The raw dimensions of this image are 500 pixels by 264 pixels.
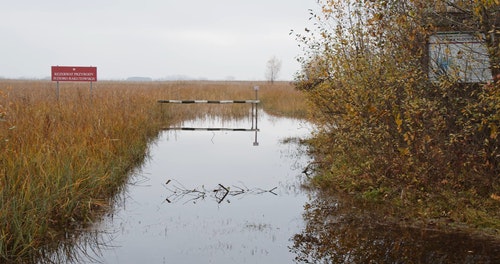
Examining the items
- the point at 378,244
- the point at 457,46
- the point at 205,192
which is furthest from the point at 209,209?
the point at 457,46

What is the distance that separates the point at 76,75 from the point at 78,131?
8.61 m

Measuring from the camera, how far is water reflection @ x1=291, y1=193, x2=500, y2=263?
4445mm

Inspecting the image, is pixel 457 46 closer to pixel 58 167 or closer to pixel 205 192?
pixel 205 192

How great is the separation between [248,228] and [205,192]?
6.31ft

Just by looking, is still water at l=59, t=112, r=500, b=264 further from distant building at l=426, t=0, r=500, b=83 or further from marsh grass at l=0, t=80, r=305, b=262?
distant building at l=426, t=0, r=500, b=83

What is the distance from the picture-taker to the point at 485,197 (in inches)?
229

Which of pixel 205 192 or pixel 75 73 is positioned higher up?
pixel 75 73

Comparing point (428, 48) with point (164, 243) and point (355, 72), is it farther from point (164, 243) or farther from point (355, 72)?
point (164, 243)

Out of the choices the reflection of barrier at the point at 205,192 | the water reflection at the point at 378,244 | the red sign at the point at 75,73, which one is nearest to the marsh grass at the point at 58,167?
the reflection of barrier at the point at 205,192

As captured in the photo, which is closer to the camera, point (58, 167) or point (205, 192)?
point (58, 167)

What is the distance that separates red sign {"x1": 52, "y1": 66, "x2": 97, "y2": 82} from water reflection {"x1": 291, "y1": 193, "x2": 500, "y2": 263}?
12.4m

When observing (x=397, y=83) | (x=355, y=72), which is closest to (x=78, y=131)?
(x=355, y=72)

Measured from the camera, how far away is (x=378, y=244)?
4.83m

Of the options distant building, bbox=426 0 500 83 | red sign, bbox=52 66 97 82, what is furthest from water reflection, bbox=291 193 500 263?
red sign, bbox=52 66 97 82
